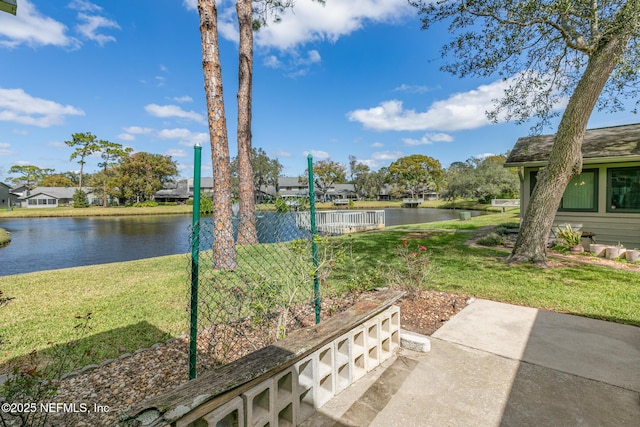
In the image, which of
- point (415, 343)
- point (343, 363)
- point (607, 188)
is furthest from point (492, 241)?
point (343, 363)

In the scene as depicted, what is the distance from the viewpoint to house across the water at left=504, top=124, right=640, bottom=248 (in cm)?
766

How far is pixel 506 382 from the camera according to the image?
87.7 inches

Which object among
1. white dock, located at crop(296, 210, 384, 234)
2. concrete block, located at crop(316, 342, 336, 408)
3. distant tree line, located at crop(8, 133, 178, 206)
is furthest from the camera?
distant tree line, located at crop(8, 133, 178, 206)

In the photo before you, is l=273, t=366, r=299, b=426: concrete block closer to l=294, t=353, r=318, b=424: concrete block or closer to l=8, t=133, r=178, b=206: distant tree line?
l=294, t=353, r=318, b=424: concrete block

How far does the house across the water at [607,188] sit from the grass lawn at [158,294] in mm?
3271

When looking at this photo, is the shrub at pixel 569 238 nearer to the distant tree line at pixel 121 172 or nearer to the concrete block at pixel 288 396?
the concrete block at pixel 288 396

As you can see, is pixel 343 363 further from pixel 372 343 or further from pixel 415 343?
pixel 415 343

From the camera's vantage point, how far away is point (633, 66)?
532 cm

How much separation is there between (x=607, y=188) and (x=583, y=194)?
54 cm

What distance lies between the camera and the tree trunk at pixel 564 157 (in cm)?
550

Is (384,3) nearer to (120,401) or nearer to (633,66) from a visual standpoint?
(633,66)

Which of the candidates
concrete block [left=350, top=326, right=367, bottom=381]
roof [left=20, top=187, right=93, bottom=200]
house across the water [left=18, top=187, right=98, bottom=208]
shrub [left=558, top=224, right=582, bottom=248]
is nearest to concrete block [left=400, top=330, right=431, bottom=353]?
concrete block [left=350, top=326, right=367, bottom=381]

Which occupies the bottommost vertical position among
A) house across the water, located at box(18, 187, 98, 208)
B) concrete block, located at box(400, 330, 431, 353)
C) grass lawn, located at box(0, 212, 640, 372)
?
grass lawn, located at box(0, 212, 640, 372)

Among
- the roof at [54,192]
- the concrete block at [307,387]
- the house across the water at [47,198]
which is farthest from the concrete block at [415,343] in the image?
the roof at [54,192]
